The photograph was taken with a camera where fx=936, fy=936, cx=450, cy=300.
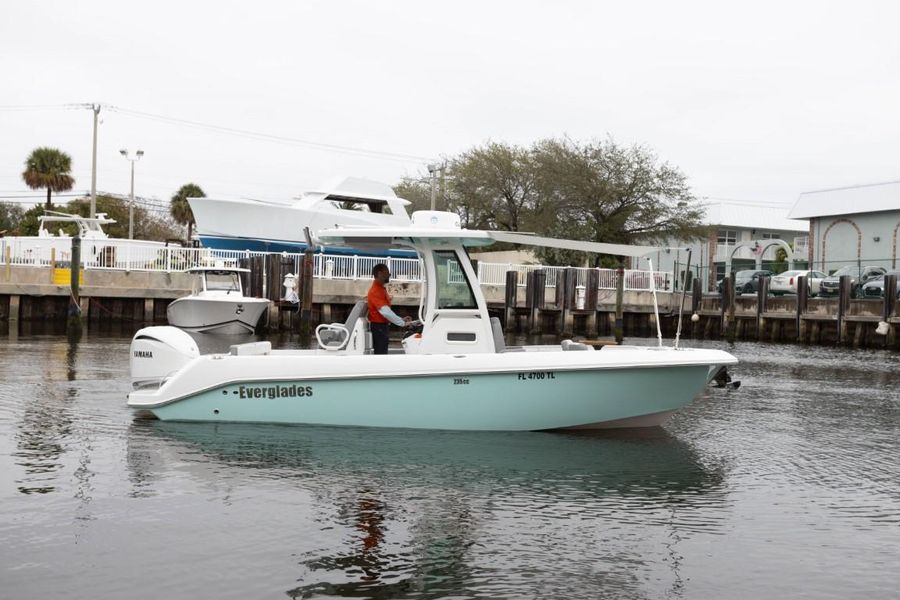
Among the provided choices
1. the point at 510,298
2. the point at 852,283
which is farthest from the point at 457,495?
the point at 852,283

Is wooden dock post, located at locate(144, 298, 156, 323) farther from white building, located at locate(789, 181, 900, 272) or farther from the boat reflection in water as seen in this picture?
white building, located at locate(789, 181, 900, 272)

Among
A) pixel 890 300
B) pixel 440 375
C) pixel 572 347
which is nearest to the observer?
pixel 440 375

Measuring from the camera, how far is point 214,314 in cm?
2908

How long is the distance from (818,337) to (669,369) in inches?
1034

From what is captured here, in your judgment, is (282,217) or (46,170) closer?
(282,217)

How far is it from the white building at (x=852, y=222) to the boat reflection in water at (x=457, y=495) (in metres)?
43.1

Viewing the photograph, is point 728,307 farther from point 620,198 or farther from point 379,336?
point 379,336

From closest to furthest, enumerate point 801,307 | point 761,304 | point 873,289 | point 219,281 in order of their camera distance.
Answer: point 219,281 → point 801,307 → point 873,289 → point 761,304

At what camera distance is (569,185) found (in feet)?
166

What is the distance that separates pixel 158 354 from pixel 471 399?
12.4 ft

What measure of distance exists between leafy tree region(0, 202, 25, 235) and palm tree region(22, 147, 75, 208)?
91.8 ft

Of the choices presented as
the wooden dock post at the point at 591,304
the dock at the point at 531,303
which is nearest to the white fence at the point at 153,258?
the dock at the point at 531,303

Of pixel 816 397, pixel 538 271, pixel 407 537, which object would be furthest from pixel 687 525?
pixel 538 271

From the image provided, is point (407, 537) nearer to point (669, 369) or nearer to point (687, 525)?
point (687, 525)
